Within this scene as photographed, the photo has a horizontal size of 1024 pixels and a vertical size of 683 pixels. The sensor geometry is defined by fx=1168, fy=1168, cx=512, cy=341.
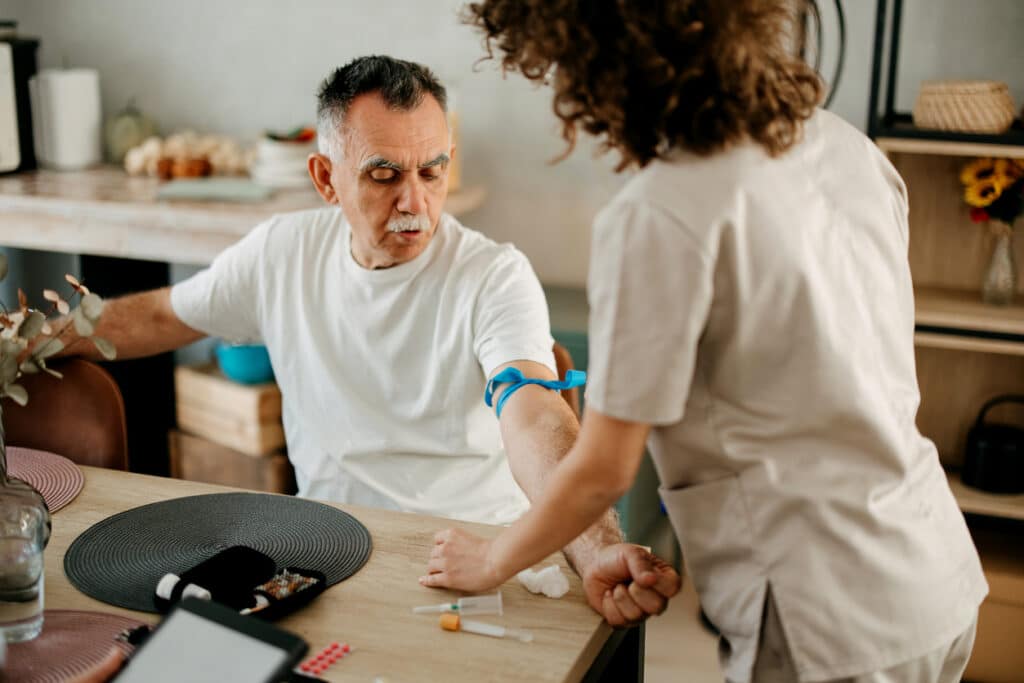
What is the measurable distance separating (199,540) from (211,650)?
0.45m

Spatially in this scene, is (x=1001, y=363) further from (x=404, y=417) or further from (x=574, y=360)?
(x=404, y=417)

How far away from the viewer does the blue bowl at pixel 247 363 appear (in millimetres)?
3021

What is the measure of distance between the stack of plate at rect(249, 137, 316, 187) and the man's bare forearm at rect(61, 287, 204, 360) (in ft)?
3.21

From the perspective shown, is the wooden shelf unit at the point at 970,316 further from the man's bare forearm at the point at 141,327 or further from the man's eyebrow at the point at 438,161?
the man's bare forearm at the point at 141,327

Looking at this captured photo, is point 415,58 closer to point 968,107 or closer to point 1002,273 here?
point 968,107

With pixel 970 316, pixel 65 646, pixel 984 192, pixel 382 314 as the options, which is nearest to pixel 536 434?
pixel 382 314

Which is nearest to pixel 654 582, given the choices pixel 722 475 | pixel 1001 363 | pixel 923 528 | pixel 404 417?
pixel 722 475

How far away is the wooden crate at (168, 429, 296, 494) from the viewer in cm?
306

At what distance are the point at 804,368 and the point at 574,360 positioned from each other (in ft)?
5.40

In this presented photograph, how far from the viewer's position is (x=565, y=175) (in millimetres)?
3104

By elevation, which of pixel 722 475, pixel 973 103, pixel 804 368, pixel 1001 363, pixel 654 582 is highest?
pixel 973 103

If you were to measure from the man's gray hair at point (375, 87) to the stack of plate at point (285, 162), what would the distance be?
1.14 m

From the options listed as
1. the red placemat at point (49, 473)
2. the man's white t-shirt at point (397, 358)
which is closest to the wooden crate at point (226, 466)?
the man's white t-shirt at point (397, 358)

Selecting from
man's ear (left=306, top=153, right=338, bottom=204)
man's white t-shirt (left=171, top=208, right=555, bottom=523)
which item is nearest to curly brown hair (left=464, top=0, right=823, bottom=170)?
man's white t-shirt (left=171, top=208, right=555, bottom=523)
